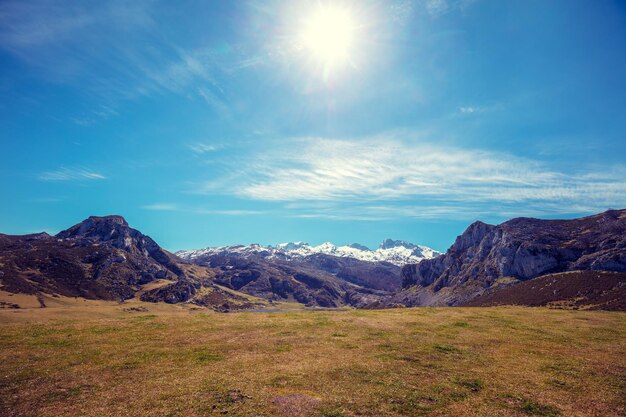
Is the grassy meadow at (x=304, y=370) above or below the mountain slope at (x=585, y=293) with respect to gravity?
above

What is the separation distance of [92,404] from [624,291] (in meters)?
196

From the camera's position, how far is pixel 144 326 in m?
39.4

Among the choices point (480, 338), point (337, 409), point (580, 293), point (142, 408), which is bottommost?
point (580, 293)

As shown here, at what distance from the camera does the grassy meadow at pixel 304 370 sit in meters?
19.1

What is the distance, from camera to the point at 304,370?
24938 mm

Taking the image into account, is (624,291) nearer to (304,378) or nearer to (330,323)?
(330,323)

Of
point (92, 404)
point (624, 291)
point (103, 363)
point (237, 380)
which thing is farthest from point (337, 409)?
point (624, 291)

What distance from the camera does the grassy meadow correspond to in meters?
19.1

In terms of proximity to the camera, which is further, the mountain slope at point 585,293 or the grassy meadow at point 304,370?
the mountain slope at point 585,293

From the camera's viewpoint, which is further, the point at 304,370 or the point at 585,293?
the point at 585,293

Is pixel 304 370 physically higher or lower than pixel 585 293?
higher

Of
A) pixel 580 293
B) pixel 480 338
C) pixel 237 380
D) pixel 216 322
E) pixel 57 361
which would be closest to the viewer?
pixel 237 380

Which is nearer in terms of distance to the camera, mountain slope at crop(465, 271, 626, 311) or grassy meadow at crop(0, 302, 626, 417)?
grassy meadow at crop(0, 302, 626, 417)

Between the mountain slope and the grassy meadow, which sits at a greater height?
the grassy meadow
